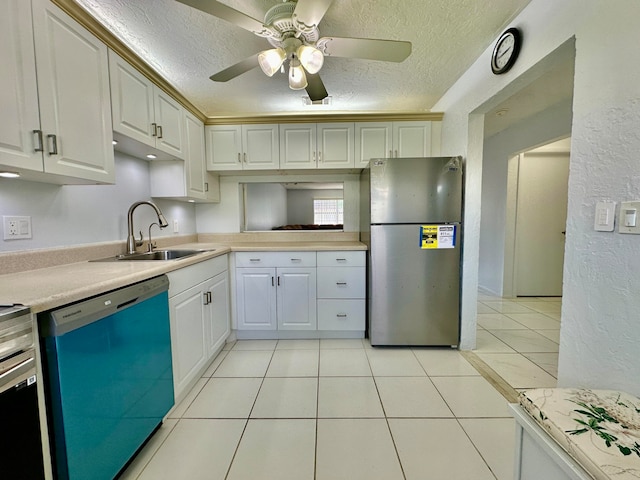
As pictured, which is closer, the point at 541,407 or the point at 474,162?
the point at 541,407

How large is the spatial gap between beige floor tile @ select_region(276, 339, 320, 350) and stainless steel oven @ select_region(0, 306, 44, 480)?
1.68 meters

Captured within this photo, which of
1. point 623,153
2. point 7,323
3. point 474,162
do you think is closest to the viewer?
point 7,323

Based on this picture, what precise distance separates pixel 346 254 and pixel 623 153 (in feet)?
5.79

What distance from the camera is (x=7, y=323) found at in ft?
2.40

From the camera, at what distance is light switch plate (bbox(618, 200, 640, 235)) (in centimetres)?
94

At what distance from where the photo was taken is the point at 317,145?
2664 mm

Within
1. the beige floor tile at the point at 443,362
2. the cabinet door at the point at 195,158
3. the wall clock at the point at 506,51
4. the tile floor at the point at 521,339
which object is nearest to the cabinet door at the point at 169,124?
the cabinet door at the point at 195,158

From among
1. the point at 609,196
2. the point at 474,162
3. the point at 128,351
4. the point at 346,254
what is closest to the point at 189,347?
the point at 128,351

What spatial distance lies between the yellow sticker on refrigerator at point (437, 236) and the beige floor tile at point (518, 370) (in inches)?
38.1

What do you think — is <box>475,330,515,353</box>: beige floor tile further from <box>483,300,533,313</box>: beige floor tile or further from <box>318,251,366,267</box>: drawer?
<box>318,251,366,267</box>: drawer

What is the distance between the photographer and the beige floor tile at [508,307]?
322 centimetres

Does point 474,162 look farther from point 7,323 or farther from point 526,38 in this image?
point 7,323

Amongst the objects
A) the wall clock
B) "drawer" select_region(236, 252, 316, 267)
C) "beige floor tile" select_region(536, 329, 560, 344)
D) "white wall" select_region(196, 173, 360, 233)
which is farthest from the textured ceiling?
"beige floor tile" select_region(536, 329, 560, 344)

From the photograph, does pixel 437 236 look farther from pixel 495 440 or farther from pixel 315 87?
pixel 315 87
